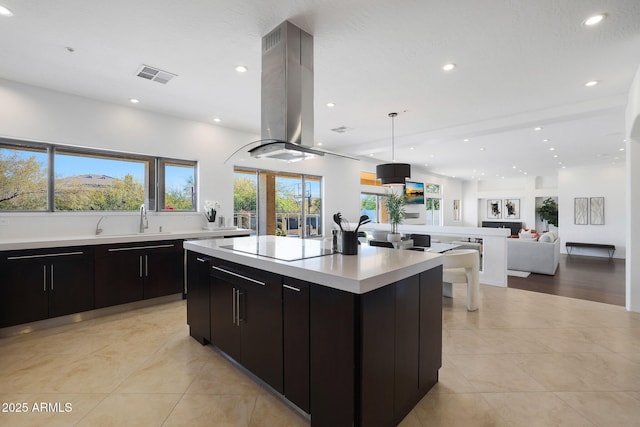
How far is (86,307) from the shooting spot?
137 inches

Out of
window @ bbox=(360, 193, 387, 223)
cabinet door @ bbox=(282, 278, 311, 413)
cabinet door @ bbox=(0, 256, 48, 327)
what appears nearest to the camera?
cabinet door @ bbox=(282, 278, 311, 413)

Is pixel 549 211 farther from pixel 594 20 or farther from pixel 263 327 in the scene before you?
pixel 263 327

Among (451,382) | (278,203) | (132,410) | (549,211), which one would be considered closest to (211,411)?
(132,410)

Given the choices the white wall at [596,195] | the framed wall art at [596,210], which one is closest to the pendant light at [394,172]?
the white wall at [596,195]

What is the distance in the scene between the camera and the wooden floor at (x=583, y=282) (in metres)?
4.64

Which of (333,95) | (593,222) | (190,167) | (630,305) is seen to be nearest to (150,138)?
(190,167)

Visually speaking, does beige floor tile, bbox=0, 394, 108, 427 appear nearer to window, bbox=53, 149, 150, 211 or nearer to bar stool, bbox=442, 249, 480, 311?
window, bbox=53, 149, 150, 211

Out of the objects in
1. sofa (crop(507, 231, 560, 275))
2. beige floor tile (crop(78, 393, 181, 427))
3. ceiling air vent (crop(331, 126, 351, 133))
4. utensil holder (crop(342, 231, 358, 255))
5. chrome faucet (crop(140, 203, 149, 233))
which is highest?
ceiling air vent (crop(331, 126, 351, 133))

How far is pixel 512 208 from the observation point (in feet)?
45.0

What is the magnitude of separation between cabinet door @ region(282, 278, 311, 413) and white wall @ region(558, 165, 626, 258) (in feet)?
37.9

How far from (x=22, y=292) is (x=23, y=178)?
147 cm

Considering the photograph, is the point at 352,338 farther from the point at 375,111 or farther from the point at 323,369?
the point at 375,111

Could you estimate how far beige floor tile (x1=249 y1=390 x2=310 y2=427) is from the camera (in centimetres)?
181

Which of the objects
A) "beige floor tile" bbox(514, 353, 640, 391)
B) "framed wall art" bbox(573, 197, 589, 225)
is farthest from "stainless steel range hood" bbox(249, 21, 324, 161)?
"framed wall art" bbox(573, 197, 589, 225)
